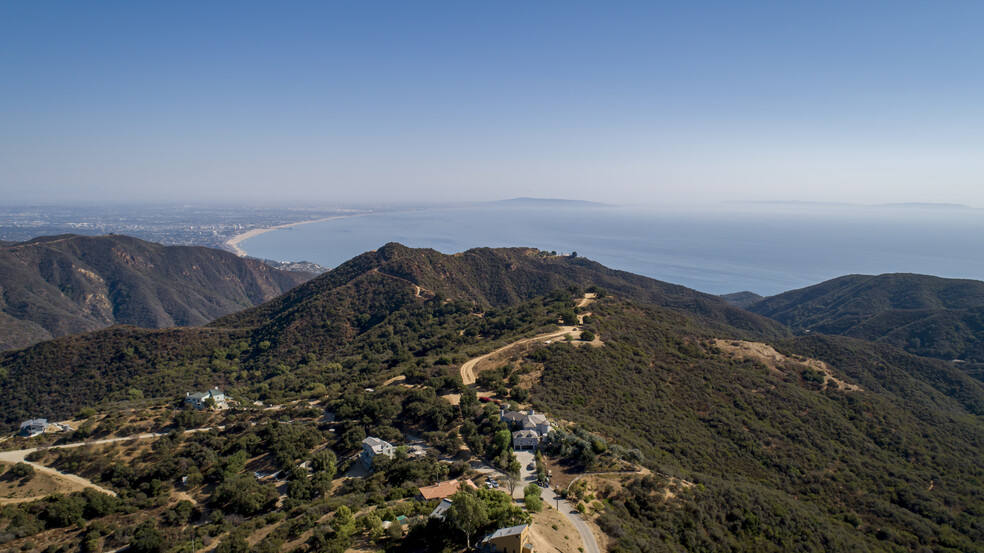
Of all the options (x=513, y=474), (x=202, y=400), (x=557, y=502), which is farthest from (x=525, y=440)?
(x=202, y=400)

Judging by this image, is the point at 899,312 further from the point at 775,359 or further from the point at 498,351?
the point at 498,351

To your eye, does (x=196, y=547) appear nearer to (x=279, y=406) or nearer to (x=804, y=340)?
(x=279, y=406)

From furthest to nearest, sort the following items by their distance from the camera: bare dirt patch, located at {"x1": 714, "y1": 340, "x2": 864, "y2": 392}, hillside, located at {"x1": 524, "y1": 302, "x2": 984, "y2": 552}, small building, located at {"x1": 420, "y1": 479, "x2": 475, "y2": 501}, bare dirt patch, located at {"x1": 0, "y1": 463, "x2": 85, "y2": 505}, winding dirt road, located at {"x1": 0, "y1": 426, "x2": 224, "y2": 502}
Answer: bare dirt patch, located at {"x1": 714, "y1": 340, "x2": 864, "y2": 392} → winding dirt road, located at {"x1": 0, "y1": 426, "x2": 224, "y2": 502} → bare dirt patch, located at {"x1": 0, "y1": 463, "x2": 85, "y2": 505} → hillside, located at {"x1": 524, "y1": 302, "x2": 984, "y2": 552} → small building, located at {"x1": 420, "y1": 479, "x2": 475, "y2": 501}

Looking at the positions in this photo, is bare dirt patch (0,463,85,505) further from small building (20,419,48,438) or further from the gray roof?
the gray roof

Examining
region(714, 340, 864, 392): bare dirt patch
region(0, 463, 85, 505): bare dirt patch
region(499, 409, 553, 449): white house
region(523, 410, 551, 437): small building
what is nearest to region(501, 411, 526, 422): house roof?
region(499, 409, 553, 449): white house

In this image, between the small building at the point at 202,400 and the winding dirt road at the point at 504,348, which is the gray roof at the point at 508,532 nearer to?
the winding dirt road at the point at 504,348

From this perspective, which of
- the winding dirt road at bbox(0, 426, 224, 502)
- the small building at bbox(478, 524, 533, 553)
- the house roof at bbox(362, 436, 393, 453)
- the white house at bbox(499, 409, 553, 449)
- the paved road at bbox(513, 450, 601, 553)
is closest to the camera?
the small building at bbox(478, 524, 533, 553)
